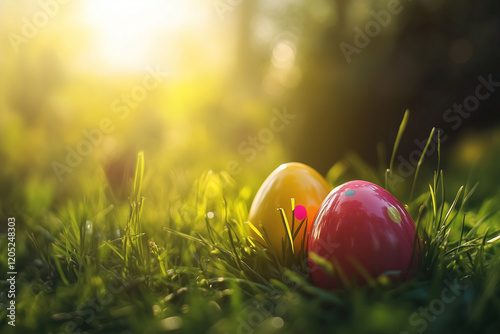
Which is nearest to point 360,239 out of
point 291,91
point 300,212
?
point 300,212

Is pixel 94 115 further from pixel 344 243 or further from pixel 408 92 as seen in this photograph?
pixel 344 243

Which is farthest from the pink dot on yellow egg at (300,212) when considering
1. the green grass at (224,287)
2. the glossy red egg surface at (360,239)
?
the glossy red egg surface at (360,239)

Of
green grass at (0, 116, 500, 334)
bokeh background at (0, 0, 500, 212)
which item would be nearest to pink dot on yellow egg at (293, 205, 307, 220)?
green grass at (0, 116, 500, 334)

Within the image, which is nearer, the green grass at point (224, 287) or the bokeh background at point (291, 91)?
the green grass at point (224, 287)

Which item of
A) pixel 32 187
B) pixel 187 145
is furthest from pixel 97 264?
pixel 187 145

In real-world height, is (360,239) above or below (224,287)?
above

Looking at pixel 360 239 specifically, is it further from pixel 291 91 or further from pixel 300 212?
pixel 291 91

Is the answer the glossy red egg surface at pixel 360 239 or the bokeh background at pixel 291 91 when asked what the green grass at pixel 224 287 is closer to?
the glossy red egg surface at pixel 360 239

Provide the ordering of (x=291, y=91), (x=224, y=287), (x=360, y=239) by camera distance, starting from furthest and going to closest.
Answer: (x=291, y=91), (x=224, y=287), (x=360, y=239)
